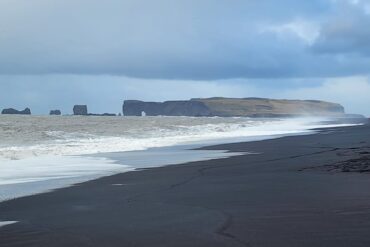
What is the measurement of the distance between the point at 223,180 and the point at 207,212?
5168 mm

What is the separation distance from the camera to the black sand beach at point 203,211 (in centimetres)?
794

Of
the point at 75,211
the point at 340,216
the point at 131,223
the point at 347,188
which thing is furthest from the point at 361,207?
the point at 75,211

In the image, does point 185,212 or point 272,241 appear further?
point 185,212

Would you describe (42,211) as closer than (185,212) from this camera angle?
No

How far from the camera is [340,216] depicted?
9086 mm

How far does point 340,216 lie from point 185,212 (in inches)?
102

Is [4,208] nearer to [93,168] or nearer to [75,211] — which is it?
[75,211]

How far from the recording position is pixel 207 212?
10031 millimetres

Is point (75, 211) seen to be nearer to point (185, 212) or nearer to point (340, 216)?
point (185, 212)

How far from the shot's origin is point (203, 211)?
10.2m

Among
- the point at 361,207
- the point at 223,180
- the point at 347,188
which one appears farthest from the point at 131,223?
the point at 223,180

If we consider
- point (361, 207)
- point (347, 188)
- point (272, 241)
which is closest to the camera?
point (272, 241)

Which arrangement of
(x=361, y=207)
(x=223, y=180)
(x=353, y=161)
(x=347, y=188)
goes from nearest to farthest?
(x=361, y=207) → (x=347, y=188) → (x=223, y=180) → (x=353, y=161)

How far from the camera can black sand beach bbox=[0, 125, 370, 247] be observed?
7941 millimetres
